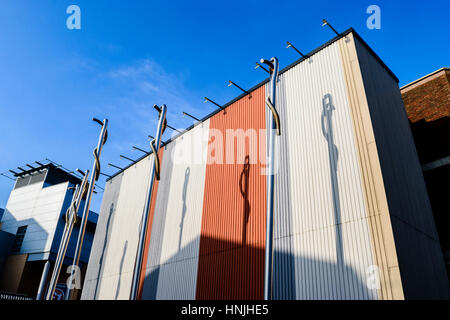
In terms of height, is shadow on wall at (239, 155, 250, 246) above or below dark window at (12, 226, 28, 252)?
below

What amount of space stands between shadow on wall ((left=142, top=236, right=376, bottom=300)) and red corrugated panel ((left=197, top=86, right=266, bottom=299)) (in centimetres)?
5

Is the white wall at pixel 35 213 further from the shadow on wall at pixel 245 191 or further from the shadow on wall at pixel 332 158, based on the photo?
the shadow on wall at pixel 332 158

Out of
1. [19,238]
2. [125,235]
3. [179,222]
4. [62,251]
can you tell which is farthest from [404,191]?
[19,238]

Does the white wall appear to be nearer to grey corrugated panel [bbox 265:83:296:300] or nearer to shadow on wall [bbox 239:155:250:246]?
shadow on wall [bbox 239:155:250:246]

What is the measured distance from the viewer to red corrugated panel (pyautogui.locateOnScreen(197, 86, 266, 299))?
18.5m

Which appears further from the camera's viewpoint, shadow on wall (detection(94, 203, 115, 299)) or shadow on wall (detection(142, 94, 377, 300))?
shadow on wall (detection(94, 203, 115, 299))

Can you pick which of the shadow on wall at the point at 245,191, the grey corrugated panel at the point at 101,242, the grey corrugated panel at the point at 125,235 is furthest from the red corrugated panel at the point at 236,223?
the grey corrugated panel at the point at 101,242

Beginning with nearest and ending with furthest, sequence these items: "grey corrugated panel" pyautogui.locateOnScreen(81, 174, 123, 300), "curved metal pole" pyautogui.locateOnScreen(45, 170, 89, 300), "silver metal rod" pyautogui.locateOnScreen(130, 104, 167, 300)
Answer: "silver metal rod" pyautogui.locateOnScreen(130, 104, 167, 300), "curved metal pole" pyautogui.locateOnScreen(45, 170, 89, 300), "grey corrugated panel" pyautogui.locateOnScreen(81, 174, 123, 300)

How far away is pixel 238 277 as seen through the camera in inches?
736

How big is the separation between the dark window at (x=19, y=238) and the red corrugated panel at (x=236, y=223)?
131ft

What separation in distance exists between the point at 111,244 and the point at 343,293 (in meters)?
23.2

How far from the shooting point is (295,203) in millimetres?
17641

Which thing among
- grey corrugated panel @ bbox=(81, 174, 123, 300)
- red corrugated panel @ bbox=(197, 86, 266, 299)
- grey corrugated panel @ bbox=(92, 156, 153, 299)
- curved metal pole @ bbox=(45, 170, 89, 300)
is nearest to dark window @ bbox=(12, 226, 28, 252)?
grey corrugated panel @ bbox=(81, 174, 123, 300)

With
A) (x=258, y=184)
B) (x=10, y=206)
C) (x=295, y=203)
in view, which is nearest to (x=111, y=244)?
(x=258, y=184)
